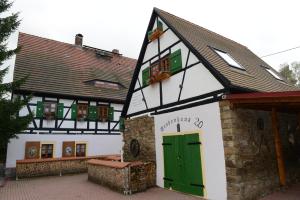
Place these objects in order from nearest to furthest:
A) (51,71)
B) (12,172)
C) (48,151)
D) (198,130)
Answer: (198,130) < (12,172) < (48,151) < (51,71)

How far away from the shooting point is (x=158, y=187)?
33.8 feet

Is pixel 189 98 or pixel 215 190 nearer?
pixel 215 190

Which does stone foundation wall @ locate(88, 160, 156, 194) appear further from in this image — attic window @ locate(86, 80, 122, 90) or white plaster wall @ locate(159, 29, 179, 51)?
attic window @ locate(86, 80, 122, 90)

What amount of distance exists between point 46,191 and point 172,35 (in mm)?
8174

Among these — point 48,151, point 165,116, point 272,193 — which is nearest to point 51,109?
point 48,151

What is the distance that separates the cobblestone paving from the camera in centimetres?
875

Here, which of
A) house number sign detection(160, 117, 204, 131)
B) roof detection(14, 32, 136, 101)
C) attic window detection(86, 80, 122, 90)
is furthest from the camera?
attic window detection(86, 80, 122, 90)

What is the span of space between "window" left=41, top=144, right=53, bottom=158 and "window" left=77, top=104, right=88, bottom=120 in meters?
2.63

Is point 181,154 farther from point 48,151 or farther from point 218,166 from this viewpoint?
point 48,151

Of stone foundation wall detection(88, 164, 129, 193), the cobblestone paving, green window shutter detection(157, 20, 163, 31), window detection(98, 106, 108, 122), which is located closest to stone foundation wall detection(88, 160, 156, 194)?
stone foundation wall detection(88, 164, 129, 193)

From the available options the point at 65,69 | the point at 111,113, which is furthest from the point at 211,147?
the point at 65,69

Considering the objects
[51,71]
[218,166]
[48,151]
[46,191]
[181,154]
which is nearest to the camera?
[218,166]

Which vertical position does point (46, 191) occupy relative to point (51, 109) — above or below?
below

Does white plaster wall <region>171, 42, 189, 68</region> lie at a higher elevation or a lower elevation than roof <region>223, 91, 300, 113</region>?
higher
